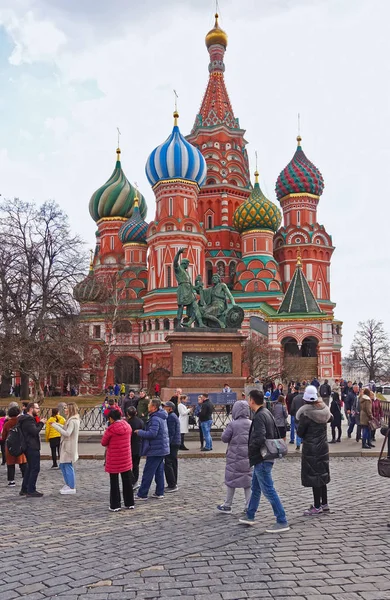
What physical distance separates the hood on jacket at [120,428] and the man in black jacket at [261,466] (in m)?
1.87

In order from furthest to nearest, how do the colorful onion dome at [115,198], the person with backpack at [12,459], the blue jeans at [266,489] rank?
the colorful onion dome at [115,198] < the person with backpack at [12,459] < the blue jeans at [266,489]

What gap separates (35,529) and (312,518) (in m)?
3.46

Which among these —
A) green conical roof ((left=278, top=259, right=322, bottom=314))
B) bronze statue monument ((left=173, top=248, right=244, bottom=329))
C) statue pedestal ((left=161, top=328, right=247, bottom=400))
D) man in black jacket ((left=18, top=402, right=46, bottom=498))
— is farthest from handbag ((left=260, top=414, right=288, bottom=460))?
green conical roof ((left=278, top=259, right=322, bottom=314))

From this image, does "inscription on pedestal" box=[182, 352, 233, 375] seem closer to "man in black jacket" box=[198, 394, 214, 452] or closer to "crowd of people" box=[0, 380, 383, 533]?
"man in black jacket" box=[198, 394, 214, 452]

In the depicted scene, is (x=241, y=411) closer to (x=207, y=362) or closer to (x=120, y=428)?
(x=120, y=428)

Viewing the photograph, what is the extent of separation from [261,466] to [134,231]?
175ft

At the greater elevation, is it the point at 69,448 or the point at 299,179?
the point at 299,179

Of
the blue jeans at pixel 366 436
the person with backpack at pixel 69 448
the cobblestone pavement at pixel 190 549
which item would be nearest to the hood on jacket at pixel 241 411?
the cobblestone pavement at pixel 190 549

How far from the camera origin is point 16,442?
980 centimetres

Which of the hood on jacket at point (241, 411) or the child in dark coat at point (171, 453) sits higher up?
the hood on jacket at point (241, 411)

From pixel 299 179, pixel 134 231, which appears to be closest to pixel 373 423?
pixel 134 231

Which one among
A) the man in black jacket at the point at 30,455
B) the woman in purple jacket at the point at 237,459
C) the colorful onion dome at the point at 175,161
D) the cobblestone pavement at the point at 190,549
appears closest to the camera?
the cobblestone pavement at the point at 190,549

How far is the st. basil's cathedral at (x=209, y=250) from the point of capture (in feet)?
152

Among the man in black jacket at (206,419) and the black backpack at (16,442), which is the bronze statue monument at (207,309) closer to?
the man in black jacket at (206,419)
